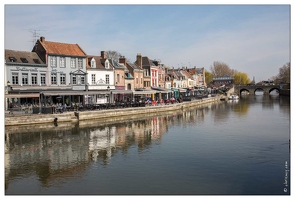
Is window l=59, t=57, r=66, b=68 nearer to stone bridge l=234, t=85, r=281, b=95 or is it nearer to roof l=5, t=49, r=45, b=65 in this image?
roof l=5, t=49, r=45, b=65

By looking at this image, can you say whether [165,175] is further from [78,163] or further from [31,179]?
[31,179]

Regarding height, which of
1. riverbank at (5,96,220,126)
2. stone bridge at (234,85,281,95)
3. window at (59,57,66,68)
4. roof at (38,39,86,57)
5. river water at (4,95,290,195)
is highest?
roof at (38,39,86,57)

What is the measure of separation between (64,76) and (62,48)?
162 inches

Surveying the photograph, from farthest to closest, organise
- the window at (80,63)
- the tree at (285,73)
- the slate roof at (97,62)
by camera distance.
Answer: the tree at (285,73) → the slate roof at (97,62) → the window at (80,63)

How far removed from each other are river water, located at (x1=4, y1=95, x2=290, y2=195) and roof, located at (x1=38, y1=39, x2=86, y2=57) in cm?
1619

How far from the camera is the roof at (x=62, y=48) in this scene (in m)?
41.5

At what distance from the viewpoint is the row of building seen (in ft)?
122

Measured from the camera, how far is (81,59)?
45.0m

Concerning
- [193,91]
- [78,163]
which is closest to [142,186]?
[78,163]

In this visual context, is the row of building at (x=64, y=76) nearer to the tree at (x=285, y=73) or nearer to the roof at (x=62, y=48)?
the roof at (x=62, y=48)

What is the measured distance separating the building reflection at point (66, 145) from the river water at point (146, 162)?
0.16 ft

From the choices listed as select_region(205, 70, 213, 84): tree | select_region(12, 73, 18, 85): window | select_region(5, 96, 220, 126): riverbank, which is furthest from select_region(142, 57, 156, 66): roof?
select_region(205, 70, 213, 84): tree

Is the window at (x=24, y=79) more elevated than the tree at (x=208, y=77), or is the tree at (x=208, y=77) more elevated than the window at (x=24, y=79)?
the tree at (x=208, y=77)

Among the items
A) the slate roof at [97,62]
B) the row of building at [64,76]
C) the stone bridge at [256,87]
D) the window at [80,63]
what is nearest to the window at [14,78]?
the row of building at [64,76]
